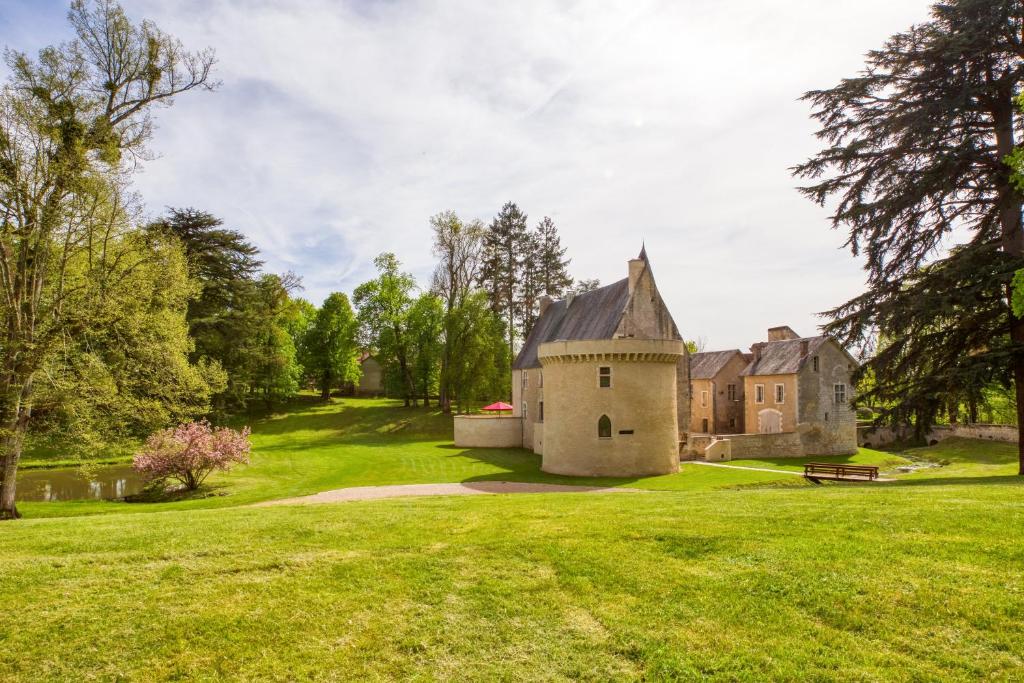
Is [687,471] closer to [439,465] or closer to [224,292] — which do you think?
[439,465]

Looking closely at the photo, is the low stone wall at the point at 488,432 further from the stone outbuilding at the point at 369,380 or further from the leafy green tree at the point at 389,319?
the stone outbuilding at the point at 369,380

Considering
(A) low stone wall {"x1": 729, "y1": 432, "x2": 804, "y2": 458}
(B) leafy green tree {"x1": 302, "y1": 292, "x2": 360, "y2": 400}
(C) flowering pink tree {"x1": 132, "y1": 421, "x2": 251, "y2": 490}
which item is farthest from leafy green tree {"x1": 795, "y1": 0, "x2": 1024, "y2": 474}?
(B) leafy green tree {"x1": 302, "y1": 292, "x2": 360, "y2": 400}

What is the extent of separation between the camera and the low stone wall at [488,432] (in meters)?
40.5

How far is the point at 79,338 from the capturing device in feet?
67.3

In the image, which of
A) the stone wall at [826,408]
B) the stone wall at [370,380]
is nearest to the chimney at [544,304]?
the stone wall at [826,408]

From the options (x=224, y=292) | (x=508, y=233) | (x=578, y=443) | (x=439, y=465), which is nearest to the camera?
(x=578, y=443)

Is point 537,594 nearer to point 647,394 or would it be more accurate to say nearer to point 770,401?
point 647,394

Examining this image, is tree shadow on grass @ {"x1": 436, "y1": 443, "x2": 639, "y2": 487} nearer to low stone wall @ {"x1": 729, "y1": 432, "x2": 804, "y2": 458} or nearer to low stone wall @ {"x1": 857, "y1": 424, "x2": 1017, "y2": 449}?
low stone wall @ {"x1": 729, "y1": 432, "x2": 804, "y2": 458}

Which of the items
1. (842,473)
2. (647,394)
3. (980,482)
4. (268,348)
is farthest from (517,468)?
(268,348)

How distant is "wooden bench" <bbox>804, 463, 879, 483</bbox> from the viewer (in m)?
21.9

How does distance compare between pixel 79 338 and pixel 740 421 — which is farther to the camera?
pixel 740 421

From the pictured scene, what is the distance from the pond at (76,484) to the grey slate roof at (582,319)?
71.6 ft

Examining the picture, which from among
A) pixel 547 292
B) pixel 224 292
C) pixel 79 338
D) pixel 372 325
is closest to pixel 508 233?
pixel 547 292

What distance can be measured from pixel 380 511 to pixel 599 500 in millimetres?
5095
